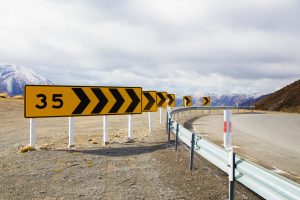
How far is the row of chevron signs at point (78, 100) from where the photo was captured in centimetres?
961

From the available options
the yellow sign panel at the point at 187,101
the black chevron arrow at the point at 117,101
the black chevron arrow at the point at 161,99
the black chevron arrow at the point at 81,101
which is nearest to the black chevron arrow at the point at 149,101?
the black chevron arrow at the point at 117,101

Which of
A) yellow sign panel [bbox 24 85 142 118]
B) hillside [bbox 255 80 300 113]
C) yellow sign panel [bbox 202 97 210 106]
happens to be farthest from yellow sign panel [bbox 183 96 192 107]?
hillside [bbox 255 80 300 113]

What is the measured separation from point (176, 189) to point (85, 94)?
520 centimetres

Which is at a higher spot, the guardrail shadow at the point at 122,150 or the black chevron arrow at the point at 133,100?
the black chevron arrow at the point at 133,100

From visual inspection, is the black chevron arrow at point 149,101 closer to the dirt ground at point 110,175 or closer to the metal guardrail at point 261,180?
the dirt ground at point 110,175

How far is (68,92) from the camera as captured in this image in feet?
33.4

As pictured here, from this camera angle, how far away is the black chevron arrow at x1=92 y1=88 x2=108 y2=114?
10.7m

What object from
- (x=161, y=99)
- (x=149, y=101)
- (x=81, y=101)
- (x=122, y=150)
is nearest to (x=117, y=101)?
(x=81, y=101)

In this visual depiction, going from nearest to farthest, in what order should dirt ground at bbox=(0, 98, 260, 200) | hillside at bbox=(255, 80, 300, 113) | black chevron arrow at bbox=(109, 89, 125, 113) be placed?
dirt ground at bbox=(0, 98, 260, 200)
black chevron arrow at bbox=(109, 89, 125, 113)
hillside at bbox=(255, 80, 300, 113)

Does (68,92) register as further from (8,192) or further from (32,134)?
(8,192)

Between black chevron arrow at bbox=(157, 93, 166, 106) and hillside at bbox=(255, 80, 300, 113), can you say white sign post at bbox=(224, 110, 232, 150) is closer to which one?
black chevron arrow at bbox=(157, 93, 166, 106)

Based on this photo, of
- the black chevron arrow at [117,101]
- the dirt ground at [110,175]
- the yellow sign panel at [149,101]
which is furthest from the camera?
the yellow sign panel at [149,101]

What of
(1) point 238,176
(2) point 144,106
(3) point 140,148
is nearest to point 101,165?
(3) point 140,148

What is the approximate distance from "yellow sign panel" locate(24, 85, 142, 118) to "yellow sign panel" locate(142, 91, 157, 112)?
6.78 feet
